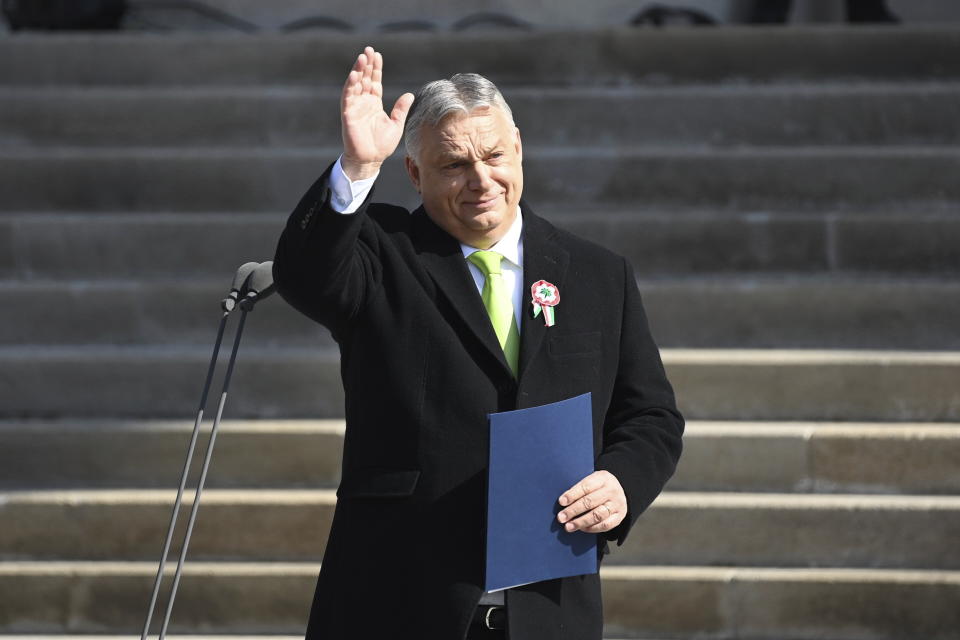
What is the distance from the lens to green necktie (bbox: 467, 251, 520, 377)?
2.53 metres

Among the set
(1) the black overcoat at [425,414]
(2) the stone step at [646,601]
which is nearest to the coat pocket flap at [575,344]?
(1) the black overcoat at [425,414]

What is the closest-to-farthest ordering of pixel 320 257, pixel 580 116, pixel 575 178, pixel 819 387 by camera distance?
pixel 320 257 → pixel 819 387 → pixel 575 178 → pixel 580 116

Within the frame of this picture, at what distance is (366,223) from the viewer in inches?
101

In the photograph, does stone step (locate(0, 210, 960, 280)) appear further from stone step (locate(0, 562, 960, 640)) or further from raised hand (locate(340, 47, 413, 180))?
raised hand (locate(340, 47, 413, 180))

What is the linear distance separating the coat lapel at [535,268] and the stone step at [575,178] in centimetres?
288

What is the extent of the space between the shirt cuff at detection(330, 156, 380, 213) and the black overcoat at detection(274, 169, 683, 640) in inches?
0.7

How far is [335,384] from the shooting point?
493 cm

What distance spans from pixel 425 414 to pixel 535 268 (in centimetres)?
34

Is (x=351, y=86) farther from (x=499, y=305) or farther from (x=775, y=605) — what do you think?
(x=775, y=605)

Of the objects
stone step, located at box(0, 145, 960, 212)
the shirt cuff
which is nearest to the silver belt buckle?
the shirt cuff

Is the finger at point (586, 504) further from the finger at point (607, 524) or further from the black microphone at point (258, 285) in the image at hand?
the black microphone at point (258, 285)

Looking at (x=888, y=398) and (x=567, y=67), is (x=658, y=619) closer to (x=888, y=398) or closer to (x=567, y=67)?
(x=888, y=398)

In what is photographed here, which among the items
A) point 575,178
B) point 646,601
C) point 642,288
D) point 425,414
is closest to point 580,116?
point 575,178

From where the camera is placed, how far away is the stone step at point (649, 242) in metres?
5.33
